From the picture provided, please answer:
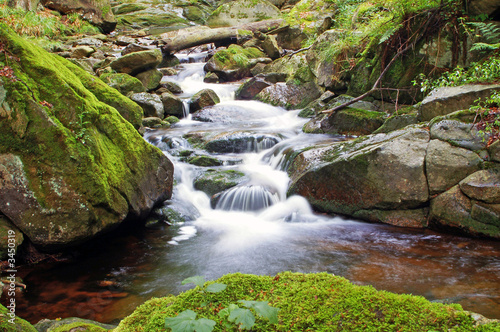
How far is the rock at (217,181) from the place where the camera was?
750cm

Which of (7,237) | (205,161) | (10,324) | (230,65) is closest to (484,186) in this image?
(10,324)

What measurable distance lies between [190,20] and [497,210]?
30.5 m

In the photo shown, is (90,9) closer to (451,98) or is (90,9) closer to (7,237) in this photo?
(7,237)

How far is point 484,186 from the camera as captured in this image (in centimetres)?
482

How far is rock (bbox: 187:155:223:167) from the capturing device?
8531 millimetres

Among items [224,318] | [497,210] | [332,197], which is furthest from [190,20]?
[224,318]

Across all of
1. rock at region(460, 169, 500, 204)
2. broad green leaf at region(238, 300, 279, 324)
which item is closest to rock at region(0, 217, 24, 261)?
broad green leaf at region(238, 300, 279, 324)

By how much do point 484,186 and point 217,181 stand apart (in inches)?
201

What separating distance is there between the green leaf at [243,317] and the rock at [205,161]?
718cm

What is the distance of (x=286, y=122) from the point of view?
11.8 metres

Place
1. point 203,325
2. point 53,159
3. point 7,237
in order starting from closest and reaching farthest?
point 203,325 → point 7,237 → point 53,159

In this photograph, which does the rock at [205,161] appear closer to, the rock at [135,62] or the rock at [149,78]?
the rock at [149,78]

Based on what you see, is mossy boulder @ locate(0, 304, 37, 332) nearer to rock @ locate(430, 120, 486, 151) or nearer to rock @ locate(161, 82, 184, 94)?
rock @ locate(430, 120, 486, 151)

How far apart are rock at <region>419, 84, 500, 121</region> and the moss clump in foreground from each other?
550cm
